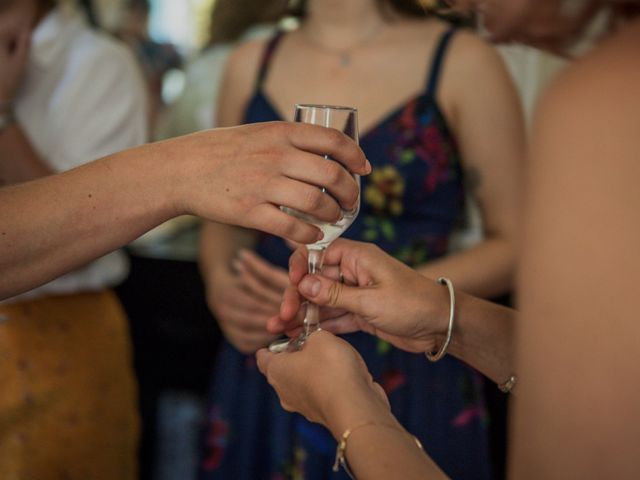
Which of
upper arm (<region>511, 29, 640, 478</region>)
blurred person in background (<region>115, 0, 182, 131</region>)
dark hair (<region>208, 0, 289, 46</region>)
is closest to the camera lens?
upper arm (<region>511, 29, 640, 478</region>)

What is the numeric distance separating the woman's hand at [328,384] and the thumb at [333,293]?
12 centimetres

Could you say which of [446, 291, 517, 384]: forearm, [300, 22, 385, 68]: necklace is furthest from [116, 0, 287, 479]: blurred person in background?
[446, 291, 517, 384]: forearm

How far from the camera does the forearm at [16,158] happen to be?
1.97 meters

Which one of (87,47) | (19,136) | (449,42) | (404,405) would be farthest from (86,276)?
(449,42)

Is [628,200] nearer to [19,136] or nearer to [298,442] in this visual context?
[298,442]

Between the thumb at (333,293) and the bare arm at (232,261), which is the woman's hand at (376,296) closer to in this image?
the thumb at (333,293)

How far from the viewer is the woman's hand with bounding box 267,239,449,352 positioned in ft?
4.41

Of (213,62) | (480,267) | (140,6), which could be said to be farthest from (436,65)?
(140,6)

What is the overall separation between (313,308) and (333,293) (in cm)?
6

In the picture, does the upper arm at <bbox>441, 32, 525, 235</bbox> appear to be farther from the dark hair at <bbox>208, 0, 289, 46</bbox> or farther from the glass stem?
the dark hair at <bbox>208, 0, 289, 46</bbox>

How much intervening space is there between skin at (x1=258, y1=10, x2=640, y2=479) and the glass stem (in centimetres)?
54

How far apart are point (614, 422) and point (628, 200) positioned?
206 mm

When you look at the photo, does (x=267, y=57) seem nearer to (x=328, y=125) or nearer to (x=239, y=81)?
(x=239, y=81)

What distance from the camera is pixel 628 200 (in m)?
0.77
